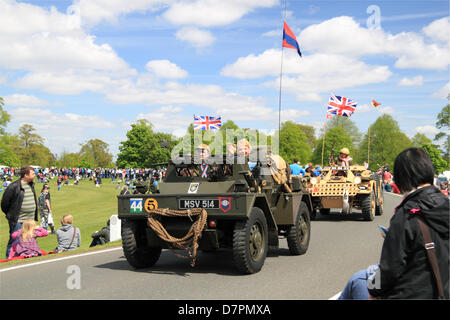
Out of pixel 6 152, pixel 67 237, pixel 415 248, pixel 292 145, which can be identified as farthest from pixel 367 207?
pixel 6 152

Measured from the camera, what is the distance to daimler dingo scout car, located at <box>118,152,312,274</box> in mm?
7223

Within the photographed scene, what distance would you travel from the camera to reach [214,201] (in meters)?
7.24

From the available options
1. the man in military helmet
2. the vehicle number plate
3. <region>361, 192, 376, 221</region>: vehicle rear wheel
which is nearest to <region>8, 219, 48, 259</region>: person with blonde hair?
the vehicle number plate

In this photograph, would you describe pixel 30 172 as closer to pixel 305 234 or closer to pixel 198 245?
pixel 198 245

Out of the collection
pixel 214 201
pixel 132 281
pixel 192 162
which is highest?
pixel 192 162

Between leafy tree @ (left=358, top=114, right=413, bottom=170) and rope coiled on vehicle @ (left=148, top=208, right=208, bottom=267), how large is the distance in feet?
300

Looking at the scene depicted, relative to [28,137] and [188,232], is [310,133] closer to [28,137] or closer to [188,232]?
[28,137]

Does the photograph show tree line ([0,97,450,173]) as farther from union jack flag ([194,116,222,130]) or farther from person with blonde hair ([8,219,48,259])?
person with blonde hair ([8,219,48,259])

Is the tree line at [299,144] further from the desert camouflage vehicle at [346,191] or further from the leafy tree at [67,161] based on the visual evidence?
the desert camouflage vehicle at [346,191]

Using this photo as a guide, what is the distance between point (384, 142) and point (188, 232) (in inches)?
3788

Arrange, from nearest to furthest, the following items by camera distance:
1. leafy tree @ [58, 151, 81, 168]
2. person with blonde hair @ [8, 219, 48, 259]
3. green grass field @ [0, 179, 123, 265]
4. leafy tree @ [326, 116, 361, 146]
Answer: person with blonde hair @ [8, 219, 48, 259] → green grass field @ [0, 179, 123, 265] → leafy tree @ [326, 116, 361, 146] → leafy tree @ [58, 151, 81, 168]

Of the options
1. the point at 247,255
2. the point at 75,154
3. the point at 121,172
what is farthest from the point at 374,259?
the point at 75,154

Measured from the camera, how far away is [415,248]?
2.90m
